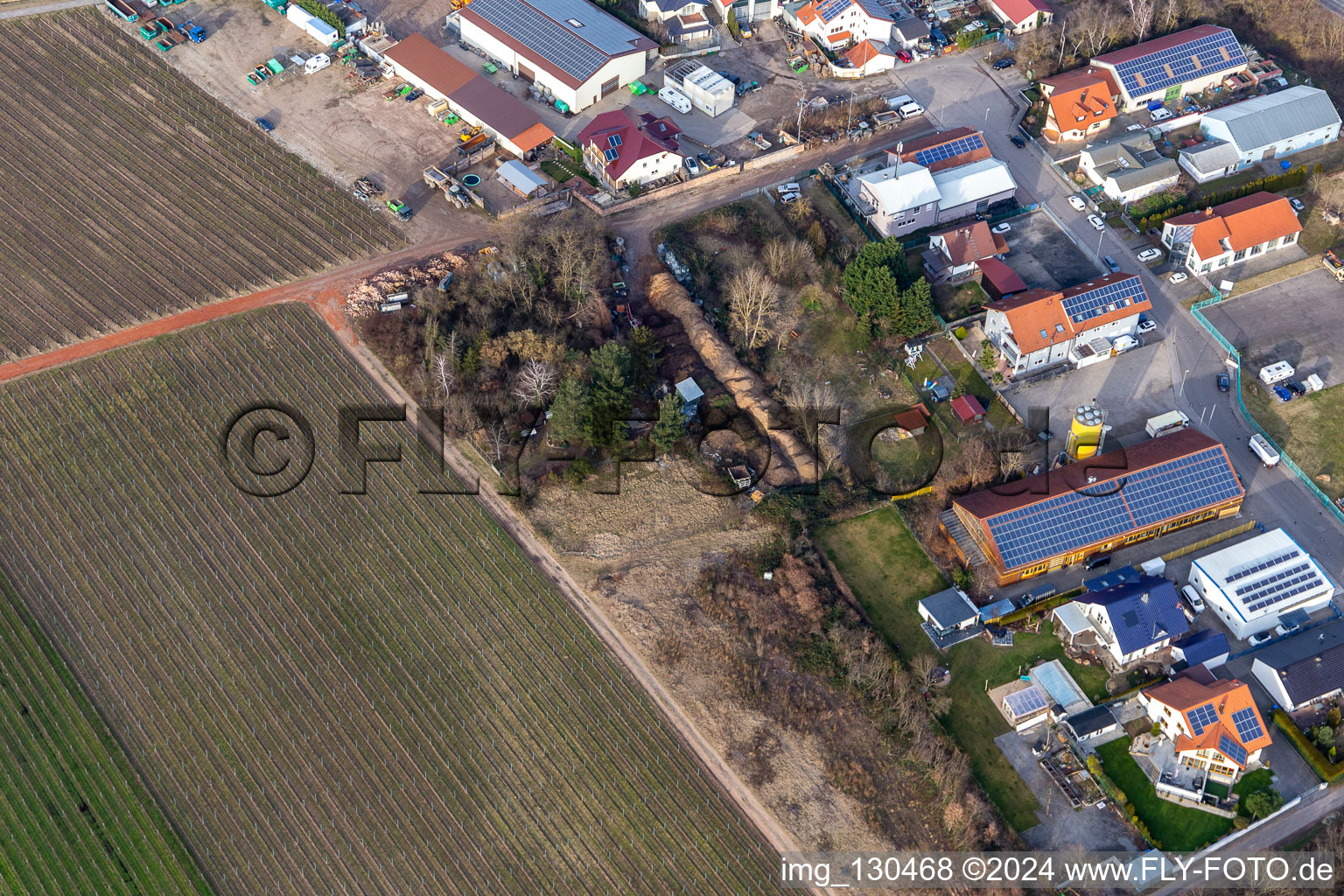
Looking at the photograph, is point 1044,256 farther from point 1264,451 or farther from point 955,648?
point 955,648

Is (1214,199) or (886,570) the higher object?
(1214,199)

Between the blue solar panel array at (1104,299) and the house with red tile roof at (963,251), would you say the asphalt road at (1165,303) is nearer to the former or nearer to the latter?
the blue solar panel array at (1104,299)

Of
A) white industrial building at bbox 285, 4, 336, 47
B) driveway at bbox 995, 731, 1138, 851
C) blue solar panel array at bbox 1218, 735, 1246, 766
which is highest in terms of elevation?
white industrial building at bbox 285, 4, 336, 47

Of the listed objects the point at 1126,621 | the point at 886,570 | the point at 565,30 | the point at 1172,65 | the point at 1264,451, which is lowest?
the point at 886,570

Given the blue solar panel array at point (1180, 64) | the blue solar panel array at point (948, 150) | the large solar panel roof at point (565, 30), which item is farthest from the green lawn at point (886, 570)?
the blue solar panel array at point (1180, 64)

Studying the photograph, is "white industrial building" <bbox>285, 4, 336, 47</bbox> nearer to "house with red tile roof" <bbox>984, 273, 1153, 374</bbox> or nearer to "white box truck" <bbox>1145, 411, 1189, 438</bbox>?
"house with red tile roof" <bbox>984, 273, 1153, 374</bbox>

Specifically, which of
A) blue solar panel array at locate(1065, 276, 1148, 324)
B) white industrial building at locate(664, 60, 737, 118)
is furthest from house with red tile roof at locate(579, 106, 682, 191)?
blue solar panel array at locate(1065, 276, 1148, 324)

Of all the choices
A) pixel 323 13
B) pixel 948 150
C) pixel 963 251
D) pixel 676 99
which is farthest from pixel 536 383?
pixel 323 13
